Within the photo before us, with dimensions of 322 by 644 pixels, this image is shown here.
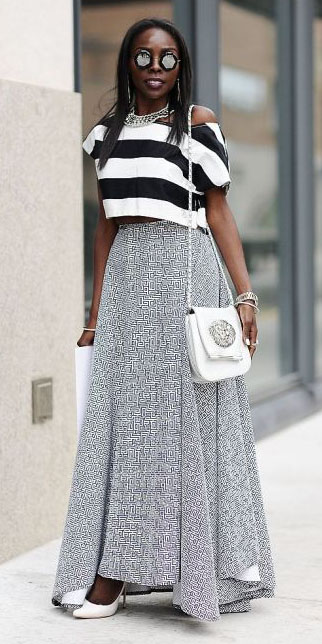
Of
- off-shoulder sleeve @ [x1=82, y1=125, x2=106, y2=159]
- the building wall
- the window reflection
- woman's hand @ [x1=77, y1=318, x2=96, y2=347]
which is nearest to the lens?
off-shoulder sleeve @ [x1=82, y1=125, x2=106, y2=159]

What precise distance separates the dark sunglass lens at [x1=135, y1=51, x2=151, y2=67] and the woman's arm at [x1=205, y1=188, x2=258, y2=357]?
449mm

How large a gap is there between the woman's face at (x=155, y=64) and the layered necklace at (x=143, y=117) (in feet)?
0.19

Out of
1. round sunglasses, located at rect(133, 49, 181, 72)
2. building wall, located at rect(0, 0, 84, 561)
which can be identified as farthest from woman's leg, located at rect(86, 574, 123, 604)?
round sunglasses, located at rect(133, 49, 181, 72)

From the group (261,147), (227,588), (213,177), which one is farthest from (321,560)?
(261,147)

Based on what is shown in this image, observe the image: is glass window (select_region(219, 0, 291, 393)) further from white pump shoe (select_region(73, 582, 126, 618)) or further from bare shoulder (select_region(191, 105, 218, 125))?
white pump shoe (select_region(73, 582, 126, 618))

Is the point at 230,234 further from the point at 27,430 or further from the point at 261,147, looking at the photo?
the point at 261,147

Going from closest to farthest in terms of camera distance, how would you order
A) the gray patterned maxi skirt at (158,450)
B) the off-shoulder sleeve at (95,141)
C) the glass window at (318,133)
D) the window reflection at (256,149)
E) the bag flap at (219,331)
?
the bag flap at (219,331) < the gray patterned maxi skirt at (158,450) < the off-shoulder sleeve at (95,141) < the window reflection at (256,149) < the glass window at (318,133)

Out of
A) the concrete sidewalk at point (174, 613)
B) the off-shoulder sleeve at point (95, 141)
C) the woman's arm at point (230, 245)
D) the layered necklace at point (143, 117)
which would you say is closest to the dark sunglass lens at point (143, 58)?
the layered necklace at point (143, 117)

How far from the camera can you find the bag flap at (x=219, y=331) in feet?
14.1

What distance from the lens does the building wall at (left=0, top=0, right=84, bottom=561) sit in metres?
5.37

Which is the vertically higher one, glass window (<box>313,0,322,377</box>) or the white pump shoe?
glass window (<box>313,0,322,377</box>)

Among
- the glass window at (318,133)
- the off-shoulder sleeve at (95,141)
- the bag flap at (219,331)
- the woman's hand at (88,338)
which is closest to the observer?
the bag flap at (219,331)

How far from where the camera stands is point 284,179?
9.62 meters

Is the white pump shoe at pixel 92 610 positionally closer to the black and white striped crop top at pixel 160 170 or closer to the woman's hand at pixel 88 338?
the woman's hand at pixel 88 338
